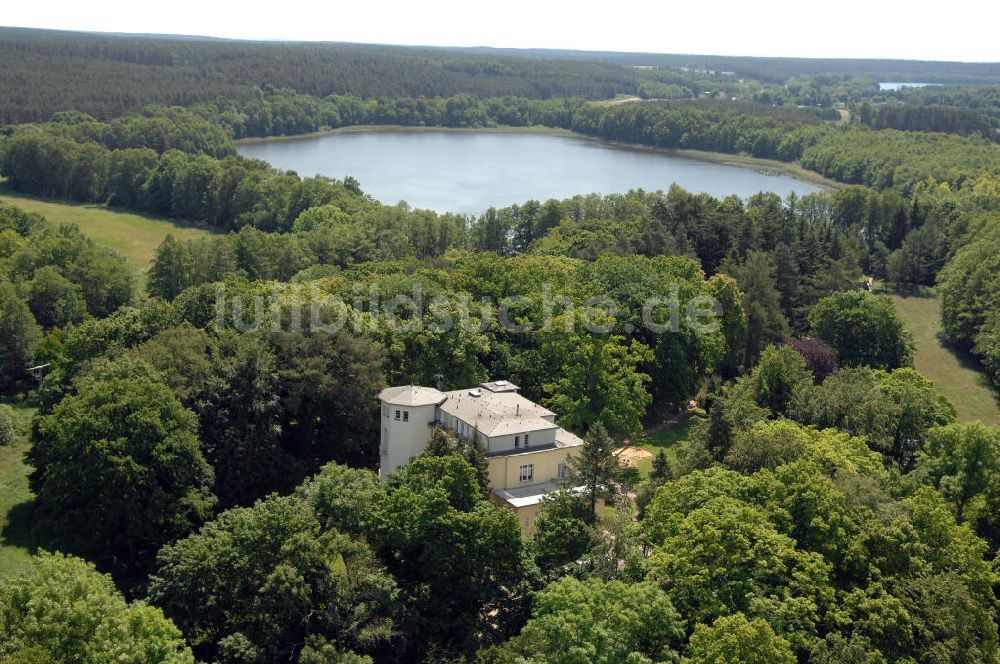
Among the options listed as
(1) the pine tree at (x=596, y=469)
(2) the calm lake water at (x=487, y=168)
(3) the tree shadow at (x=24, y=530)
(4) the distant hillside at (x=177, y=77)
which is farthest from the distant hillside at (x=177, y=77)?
(1) the pine tree at (x=596, y=469)

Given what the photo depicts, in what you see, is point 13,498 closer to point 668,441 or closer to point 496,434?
point 496,434

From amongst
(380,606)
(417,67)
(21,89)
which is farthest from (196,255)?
(417,67)

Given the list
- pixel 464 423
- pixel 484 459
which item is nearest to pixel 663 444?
pixel 464 423

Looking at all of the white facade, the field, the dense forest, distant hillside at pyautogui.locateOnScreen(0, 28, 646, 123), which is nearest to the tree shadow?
the dense forest

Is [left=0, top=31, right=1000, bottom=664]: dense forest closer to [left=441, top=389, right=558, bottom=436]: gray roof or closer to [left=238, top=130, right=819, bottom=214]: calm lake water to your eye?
[left=441, top=389, right=558, bottom=436]: gray roof

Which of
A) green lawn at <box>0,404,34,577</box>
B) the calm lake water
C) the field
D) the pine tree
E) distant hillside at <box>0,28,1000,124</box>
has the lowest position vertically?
green lawn at <box>0,404,34,577</box>

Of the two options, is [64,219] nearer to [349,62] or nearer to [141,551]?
[141,551]
